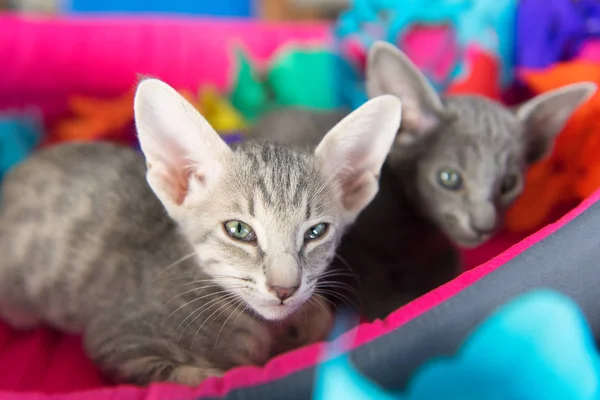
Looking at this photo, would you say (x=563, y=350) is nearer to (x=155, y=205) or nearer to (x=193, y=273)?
(x=193, y=273)

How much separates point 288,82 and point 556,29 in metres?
1.13

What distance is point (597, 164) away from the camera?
5.05ft

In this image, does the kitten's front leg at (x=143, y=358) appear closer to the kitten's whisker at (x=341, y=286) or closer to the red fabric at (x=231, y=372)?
the red fabric at (x=231, y=372)

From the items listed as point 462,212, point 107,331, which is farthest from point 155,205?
point 462,212

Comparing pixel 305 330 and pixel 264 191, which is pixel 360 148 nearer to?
pixel 264 191

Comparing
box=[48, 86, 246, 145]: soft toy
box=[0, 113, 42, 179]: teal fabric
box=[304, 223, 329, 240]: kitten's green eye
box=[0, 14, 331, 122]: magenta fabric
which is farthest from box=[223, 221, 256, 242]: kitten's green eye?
box=[0, 14, 331, 122]: magenta fabric

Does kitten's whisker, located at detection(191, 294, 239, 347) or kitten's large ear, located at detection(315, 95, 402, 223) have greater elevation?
kitten's large ear, located at detection(315, 95, 402, 223)

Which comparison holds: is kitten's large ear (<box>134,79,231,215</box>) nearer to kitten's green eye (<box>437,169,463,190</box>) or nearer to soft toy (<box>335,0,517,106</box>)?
kitten's green eye (<box>437,169,463,190</box>)

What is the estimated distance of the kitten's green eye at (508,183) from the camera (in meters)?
1.45

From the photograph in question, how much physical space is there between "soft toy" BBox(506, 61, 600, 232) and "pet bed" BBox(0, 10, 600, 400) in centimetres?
→ 14

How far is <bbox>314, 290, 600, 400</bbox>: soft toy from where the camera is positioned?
2.21ft

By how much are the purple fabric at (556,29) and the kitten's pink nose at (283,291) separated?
1433mm

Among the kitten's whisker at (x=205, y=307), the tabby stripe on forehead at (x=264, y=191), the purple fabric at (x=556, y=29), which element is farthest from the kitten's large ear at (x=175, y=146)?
the purple fabric at (x=556, y=29)

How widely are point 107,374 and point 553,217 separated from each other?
1.36 m
